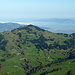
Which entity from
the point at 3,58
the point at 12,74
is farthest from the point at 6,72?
the point at 3,58

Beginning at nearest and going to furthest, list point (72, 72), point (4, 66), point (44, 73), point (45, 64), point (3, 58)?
point (72, 72) → point (44, 73) → point (4, 66) → point (45, 64) → point (3, 58)

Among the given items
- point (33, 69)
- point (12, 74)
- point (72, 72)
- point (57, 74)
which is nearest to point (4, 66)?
point (12, 74)

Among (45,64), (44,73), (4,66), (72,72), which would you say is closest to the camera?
(72,72)

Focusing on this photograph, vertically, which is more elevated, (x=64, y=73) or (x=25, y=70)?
(x=64, y=73)

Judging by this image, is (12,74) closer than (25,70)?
Yes

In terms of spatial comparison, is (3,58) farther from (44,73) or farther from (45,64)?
(44,73)

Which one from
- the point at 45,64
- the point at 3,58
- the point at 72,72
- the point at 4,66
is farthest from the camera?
the point at 3,58

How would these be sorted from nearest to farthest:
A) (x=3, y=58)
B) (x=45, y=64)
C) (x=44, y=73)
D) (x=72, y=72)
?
(x=72, y=72) → (x=44, y=73) → (x=45, y=64) → (x=3, y=58)

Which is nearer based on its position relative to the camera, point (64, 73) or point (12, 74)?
point (64, 73)

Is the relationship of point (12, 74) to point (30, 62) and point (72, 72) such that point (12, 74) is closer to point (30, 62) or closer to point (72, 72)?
point (30, 62)
